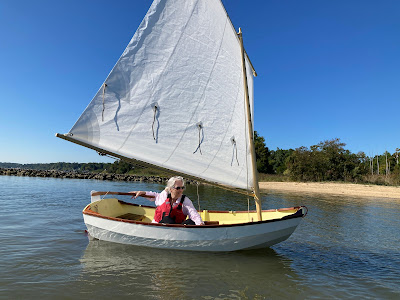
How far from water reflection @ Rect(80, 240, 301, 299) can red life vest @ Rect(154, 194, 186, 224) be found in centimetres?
100

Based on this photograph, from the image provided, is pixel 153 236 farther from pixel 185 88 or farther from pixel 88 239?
pixel 185 88

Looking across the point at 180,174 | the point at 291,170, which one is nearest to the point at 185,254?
the point at 180,174

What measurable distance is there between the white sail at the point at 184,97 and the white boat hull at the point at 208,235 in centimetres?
178

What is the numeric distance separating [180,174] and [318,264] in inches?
195

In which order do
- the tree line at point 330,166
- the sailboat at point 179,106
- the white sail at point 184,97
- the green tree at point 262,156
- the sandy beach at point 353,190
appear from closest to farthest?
the sailboat at point 179,106, the white sail at point 184,97, the sandy beach at point 353,190, the tree line at point 330,166, the green tree at point 262,156

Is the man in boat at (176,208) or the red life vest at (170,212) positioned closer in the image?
the man in boat at (176,208)

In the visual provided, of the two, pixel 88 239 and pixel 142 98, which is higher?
pixel 142 98

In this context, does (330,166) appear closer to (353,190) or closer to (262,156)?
(353,190)

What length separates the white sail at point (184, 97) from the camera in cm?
834

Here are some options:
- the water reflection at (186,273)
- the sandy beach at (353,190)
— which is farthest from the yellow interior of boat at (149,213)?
the sandy beach at (353,190)

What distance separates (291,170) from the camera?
5366 centimetres

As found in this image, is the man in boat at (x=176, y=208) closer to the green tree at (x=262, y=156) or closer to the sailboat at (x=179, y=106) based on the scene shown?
the sailboat at (x=179, y=106)

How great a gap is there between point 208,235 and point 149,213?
4.37 meters

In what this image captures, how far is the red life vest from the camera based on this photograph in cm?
801
